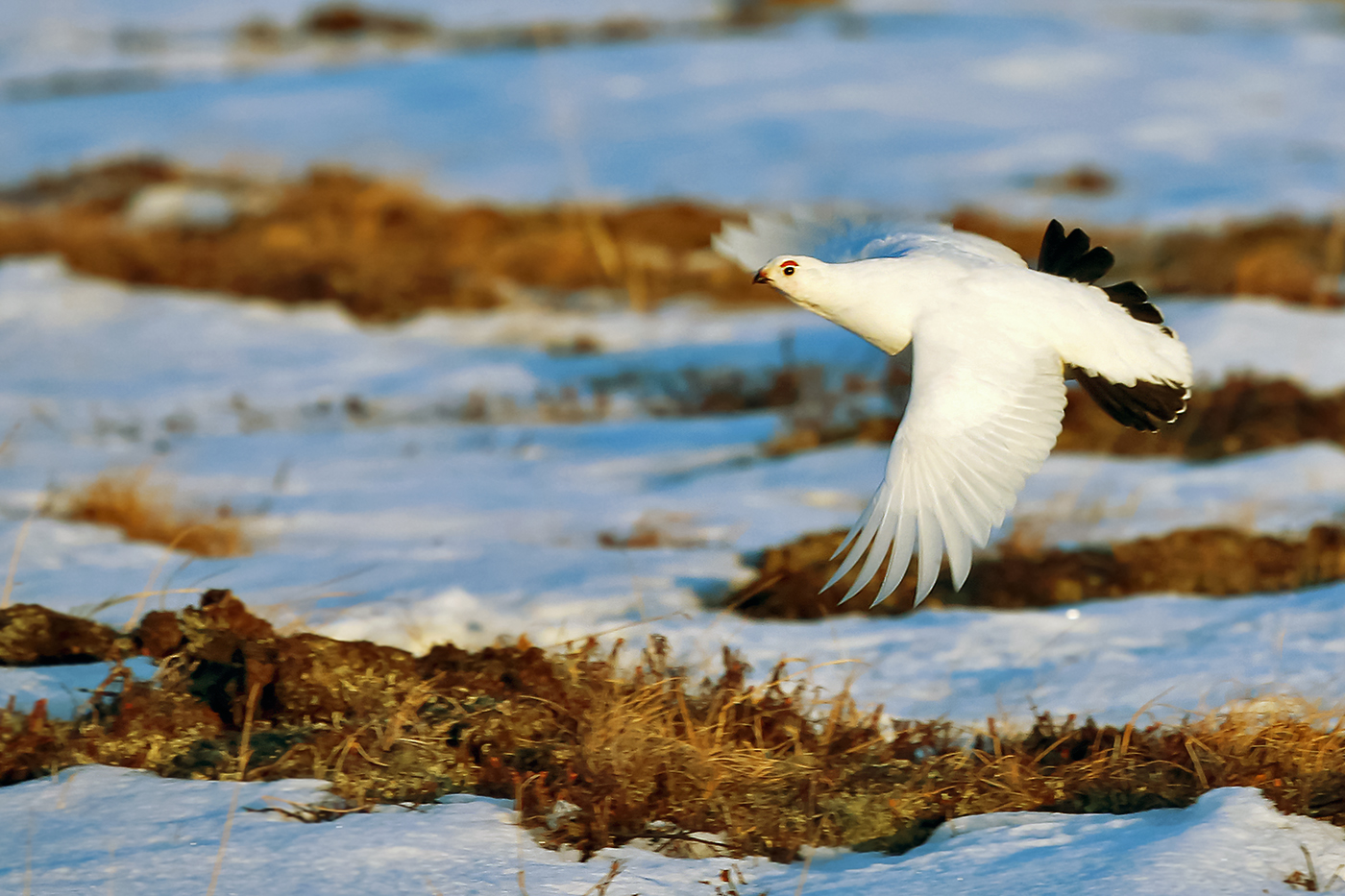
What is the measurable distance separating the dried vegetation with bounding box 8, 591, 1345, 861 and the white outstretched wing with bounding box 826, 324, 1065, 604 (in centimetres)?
46

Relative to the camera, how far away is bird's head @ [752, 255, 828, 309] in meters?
3.70

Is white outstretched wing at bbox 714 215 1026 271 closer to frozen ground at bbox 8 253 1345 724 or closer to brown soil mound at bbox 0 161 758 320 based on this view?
frozen ground at bbox 8 253 1345 724

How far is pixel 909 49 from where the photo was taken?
Answer: 72.5 feet

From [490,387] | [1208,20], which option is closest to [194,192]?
[490,387]

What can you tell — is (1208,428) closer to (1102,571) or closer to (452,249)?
(1102,571)

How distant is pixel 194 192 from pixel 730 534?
403 inches

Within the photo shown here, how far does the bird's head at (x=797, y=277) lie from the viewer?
370 centimetres

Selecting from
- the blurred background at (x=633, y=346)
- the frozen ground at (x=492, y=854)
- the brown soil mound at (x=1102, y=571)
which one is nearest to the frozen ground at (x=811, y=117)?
the blurred background at (x=633, y=346)

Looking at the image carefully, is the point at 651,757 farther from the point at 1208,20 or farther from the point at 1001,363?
the point at 1208,20

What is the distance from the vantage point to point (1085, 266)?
13.1ft

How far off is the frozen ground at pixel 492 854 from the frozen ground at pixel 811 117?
35.3 ft

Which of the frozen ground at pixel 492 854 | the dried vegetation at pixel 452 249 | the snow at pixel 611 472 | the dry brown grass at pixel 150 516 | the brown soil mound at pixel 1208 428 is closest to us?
the frozen ground at pixel 492 854

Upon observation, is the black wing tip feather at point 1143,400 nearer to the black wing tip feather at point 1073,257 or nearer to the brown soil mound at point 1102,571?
the black wing tip feather at point 1073,257

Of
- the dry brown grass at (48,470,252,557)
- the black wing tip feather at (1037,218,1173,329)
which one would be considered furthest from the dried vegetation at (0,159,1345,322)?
the black wing tip feather at (1037,218,1173,329)
